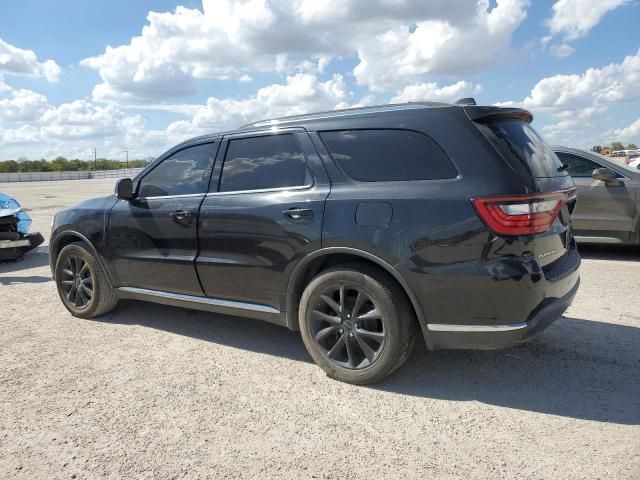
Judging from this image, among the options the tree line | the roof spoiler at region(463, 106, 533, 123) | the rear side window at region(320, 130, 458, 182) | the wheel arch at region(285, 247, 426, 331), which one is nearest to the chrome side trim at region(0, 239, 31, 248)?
the wheel arch at region(285, 247, 426, 331)

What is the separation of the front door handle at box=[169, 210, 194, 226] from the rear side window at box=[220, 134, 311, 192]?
363mm

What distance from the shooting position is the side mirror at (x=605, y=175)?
7281 mm

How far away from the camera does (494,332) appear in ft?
9.76

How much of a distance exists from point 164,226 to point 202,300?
720 mm

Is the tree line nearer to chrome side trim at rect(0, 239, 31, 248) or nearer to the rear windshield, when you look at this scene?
chrome side trim at rect(0, 239, 31, 248)

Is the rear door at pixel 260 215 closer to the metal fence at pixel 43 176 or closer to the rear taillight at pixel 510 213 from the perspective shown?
the rear taillight at pixel 510 213

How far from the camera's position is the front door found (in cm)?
414

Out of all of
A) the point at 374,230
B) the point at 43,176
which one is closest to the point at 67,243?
the point at 374,230

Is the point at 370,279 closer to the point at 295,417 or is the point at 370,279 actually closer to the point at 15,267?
the point at 295,417

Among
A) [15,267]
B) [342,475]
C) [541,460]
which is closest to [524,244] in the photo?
[541,460]

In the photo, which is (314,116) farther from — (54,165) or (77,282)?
(54,165)

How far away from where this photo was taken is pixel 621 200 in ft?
24.0

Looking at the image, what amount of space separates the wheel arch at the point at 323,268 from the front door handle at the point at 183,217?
1.08 metres

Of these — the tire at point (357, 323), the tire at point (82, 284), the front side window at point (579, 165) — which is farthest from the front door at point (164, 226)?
the front side window at point (579, 165)
